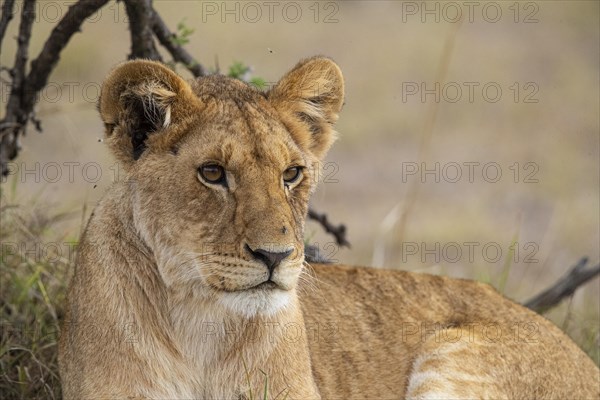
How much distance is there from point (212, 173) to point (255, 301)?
47 cm

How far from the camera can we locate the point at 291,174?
444cm

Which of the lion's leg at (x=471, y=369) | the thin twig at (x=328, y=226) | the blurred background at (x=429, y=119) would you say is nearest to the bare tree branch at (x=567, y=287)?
the thin twig at (x=328, y=226)

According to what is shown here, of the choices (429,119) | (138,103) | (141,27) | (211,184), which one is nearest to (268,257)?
(211,184)

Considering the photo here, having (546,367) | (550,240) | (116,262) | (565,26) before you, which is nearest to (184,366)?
(116,262)

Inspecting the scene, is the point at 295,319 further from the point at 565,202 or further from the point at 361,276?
the point at 565,202

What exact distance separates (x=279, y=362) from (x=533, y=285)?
5161 millimetres

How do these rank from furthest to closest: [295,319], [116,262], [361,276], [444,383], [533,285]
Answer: [533,285]
[361,276]
[444,383]
[295,319]
[116,262]

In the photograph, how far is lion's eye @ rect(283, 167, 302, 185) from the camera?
4.41m

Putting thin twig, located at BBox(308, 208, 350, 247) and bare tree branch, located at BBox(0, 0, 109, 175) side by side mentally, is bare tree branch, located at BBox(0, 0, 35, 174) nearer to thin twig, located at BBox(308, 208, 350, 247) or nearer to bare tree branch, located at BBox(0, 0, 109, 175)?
bare tree branch, located at BBox(0, 0, 109, 175)

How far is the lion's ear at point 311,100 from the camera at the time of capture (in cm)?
470

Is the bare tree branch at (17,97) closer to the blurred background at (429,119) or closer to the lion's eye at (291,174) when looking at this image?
the lion's eye at (291,174)

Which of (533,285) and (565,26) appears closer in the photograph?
(533,285)

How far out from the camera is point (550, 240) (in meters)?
11.4

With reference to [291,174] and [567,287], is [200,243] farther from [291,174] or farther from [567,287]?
[567,287]
